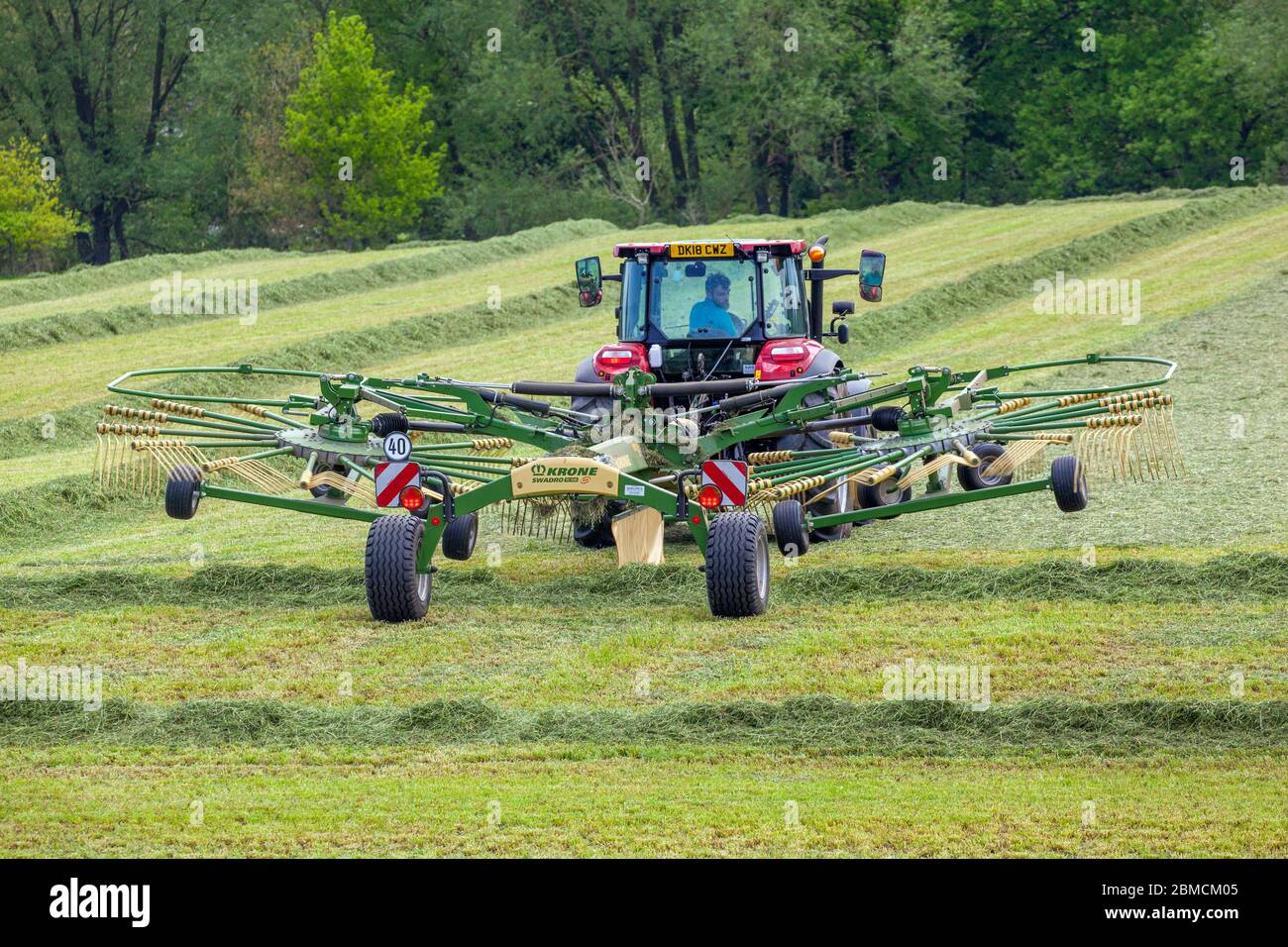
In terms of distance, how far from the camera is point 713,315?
13461mm

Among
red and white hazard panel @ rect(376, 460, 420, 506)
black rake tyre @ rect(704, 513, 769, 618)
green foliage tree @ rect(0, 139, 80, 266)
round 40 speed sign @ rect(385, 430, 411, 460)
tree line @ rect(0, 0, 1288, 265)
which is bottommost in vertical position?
black rake tyre @ rect(704, 513, 769, 618)

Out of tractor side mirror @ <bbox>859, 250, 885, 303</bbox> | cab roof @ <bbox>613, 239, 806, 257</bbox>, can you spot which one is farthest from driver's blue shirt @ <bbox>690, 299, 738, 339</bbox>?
tractor side mirror @ <bbox>859, 250, 885, 303</bbox>

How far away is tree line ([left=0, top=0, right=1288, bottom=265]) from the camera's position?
50.1m

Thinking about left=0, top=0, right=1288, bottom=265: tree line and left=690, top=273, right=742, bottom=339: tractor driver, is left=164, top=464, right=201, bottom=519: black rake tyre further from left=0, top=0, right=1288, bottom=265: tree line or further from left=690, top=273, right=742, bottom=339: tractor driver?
left=0, top=0, right=1288, bottom=265: tree line

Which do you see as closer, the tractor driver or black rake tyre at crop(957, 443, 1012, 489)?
black rake tyre at crop(957, 443, 1012, 489)

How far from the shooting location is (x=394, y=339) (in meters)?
25.2

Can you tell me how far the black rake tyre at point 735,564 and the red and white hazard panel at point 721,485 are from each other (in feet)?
0.38

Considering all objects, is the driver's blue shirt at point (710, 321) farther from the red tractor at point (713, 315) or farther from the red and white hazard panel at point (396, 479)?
the red and white hazard panel at point (396, 479)

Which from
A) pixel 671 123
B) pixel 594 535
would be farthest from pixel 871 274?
pixel 671 123

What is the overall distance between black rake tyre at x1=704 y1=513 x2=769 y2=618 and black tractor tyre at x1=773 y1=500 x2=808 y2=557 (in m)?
1.09

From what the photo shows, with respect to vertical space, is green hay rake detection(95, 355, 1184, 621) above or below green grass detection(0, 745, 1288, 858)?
above

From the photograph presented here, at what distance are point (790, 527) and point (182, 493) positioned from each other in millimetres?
3917

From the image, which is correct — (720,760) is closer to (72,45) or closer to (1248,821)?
(1248,821)

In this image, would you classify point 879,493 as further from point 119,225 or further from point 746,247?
point 119,225
